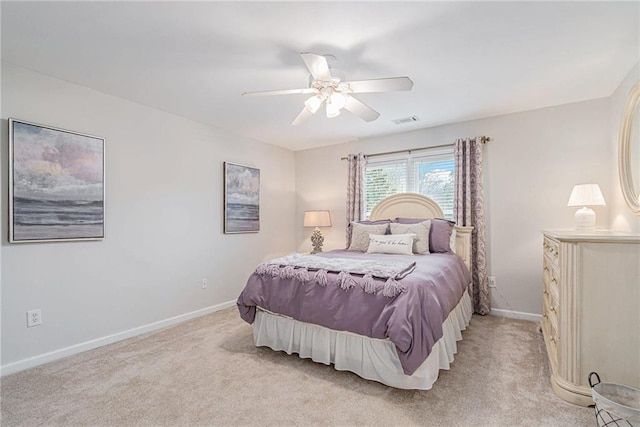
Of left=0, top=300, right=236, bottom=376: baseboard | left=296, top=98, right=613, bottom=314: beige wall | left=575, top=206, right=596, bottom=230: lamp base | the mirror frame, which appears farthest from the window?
left=0, top=300, right=236, bottom=376: baseboard

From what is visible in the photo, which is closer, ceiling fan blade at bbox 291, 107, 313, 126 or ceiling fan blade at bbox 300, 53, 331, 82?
ceiling fan blade at bbox 300, 53, 331, 82

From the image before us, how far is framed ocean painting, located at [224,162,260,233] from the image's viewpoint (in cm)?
427

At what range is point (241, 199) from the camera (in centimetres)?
446

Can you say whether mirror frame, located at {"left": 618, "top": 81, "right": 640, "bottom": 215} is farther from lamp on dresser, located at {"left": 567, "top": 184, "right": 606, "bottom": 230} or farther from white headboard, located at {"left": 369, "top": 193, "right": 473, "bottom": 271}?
white headboard, located at {"left": 369, "top": 193, "right": 473, "bottom": 271}

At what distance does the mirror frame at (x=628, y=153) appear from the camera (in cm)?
251

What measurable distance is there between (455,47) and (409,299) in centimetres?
180

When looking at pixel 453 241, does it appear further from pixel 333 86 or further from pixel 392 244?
pixel 333 86

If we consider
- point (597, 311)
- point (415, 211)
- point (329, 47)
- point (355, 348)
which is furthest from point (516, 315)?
point (329, 47)

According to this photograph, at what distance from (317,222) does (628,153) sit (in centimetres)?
350

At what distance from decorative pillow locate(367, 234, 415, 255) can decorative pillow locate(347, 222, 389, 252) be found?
0.55 feet

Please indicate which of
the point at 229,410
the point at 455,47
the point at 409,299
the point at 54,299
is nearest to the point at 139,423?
the point at 229,410

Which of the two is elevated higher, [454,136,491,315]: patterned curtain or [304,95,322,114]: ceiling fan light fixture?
[304,95,322,114]: ceiling fan light fixture

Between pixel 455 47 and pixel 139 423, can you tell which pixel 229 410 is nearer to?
pixel 139 423

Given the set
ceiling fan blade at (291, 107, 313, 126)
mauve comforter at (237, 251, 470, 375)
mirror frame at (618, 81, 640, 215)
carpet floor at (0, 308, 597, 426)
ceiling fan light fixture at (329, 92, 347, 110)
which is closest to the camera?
carpet floor at (0, 308, 597, 426)
